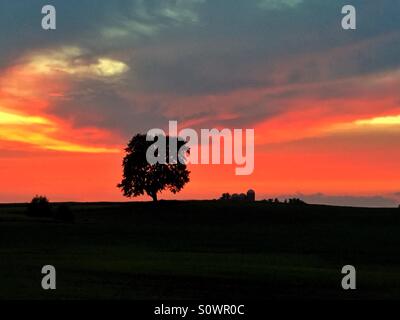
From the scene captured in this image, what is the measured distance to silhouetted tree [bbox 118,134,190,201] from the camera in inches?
4222

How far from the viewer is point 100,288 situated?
23.3 metres

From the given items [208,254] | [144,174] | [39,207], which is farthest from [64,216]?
[208,254]

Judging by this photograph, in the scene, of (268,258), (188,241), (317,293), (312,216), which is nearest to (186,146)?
(312,216)

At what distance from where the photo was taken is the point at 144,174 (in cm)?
10769

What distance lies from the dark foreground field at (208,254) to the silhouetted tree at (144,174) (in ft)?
29.8

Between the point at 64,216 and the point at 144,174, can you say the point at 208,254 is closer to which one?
the point at 64,216

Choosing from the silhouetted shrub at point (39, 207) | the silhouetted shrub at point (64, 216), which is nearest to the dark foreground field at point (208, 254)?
the silhouetted shrub at point (64, 216)

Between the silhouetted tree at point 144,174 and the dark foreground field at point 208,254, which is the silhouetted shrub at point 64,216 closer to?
the dark foreground field at point 208,254

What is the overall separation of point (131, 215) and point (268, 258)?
182 feet

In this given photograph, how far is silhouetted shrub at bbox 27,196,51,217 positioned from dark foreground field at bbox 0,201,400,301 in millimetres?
5452

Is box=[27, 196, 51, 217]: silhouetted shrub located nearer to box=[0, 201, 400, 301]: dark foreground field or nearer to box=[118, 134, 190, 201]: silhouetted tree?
box=[0, 201, 400, 301]: dark foreground field

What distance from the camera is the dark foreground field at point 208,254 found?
24.1 m

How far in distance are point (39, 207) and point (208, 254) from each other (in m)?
45.7
